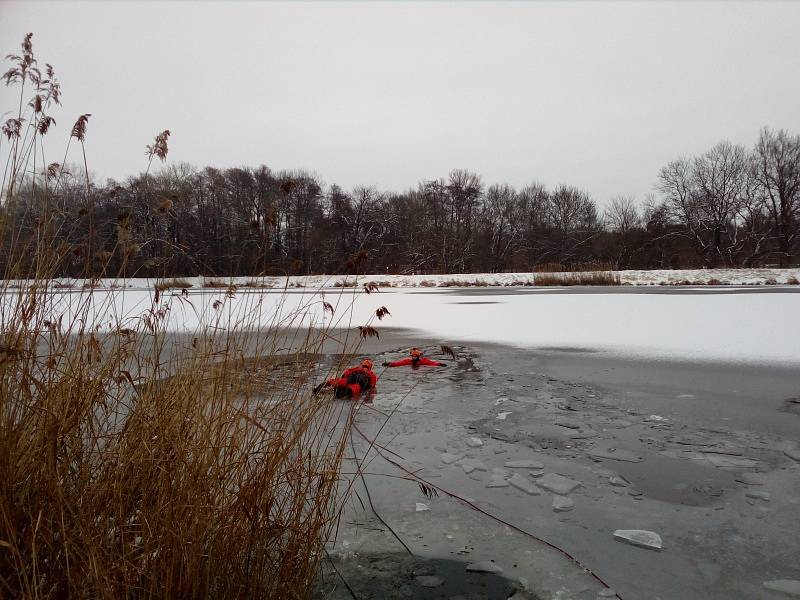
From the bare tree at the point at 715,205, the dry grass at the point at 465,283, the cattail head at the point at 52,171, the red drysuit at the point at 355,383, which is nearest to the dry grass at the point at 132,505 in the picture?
the cattail head at the point at 52,171

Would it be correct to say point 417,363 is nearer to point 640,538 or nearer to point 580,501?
point 580,501

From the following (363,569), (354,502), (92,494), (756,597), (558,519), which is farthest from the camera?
(354,502)

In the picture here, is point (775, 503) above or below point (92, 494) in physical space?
below

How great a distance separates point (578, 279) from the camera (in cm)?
2188

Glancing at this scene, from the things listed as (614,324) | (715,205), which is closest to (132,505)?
(614,324)

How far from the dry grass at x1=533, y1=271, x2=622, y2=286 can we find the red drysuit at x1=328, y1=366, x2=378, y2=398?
1966 cm

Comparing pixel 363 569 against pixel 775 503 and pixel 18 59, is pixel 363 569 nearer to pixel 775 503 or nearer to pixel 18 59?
pixel 775 503

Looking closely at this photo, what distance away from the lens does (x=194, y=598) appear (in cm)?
128

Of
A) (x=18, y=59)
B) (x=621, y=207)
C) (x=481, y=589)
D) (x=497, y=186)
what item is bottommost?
(x=481, y=589)

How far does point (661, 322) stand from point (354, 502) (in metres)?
8.11

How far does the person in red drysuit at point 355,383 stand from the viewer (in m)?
3.91

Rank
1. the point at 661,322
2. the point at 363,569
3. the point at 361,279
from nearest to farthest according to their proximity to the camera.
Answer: the point at 363,569 < the point at 661,322 < the point at 361,279

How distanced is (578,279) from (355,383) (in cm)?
2022

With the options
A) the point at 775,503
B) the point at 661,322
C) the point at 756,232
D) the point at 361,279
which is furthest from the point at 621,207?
the point at 775,503
